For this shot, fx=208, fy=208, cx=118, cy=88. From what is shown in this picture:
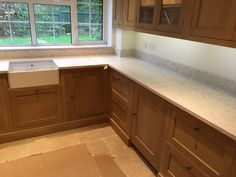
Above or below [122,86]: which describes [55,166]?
below

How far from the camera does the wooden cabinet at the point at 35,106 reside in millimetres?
2373

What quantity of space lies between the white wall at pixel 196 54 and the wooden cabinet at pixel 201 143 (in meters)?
0.63

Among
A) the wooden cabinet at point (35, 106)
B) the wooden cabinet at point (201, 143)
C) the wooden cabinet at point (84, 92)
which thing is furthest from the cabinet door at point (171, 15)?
the wooden cabinet at point (35, 106)

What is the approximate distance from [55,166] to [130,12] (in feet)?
6.38

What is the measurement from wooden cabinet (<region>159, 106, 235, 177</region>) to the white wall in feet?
2.07

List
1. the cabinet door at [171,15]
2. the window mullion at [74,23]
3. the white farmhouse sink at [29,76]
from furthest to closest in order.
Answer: the window mullion at [74,23]
the white farmhouse sink at [29,76]
the cabinet door at [171,15]

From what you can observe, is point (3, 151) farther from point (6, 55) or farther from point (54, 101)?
point (6, 55)

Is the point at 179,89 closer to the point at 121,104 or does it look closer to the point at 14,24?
the point at 121,104

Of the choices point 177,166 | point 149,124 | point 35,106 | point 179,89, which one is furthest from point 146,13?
point 35,106

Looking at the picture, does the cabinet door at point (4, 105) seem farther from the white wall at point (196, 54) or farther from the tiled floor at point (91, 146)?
the white wall at point (196, 54)

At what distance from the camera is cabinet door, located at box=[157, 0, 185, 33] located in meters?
1.79

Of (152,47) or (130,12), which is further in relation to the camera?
(152,47)

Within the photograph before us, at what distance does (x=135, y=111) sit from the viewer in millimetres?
2234

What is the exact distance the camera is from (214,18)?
1.48 m
